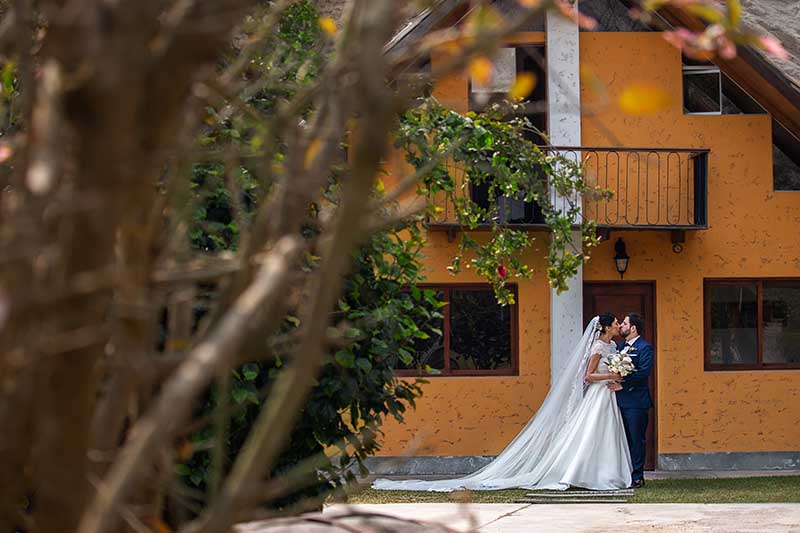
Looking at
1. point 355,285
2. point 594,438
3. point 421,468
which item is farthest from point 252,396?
point 421,468

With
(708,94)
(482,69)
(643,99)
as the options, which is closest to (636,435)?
(708,94)

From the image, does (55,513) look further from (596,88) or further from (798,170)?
(798,170)

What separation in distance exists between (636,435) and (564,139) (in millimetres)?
4691

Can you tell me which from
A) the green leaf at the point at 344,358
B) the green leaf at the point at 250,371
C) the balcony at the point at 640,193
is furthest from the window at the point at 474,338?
the green leaf at the point at 250,371

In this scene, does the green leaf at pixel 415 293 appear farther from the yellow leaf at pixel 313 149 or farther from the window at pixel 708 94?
the window at pixel 708 94

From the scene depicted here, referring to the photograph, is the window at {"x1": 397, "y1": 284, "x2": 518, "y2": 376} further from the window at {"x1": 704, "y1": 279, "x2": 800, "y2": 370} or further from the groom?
the groom

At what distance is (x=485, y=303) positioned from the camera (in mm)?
16953

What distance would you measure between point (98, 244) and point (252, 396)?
3793 mm

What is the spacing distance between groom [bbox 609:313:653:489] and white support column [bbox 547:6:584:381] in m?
2.66

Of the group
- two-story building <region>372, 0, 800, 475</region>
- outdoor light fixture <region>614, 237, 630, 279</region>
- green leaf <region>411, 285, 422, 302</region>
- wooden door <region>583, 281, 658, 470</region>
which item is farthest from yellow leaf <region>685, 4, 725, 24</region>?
wooden door <region>583, 281, 658, 470</region>

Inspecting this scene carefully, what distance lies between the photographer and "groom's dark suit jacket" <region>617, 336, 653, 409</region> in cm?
1362

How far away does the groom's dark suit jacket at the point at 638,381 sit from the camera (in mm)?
13625

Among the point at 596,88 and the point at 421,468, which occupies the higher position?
the point at 596,88

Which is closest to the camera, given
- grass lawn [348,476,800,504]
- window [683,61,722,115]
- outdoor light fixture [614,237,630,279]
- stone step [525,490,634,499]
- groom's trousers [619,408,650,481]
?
grass lawn [348,476,800,504]
